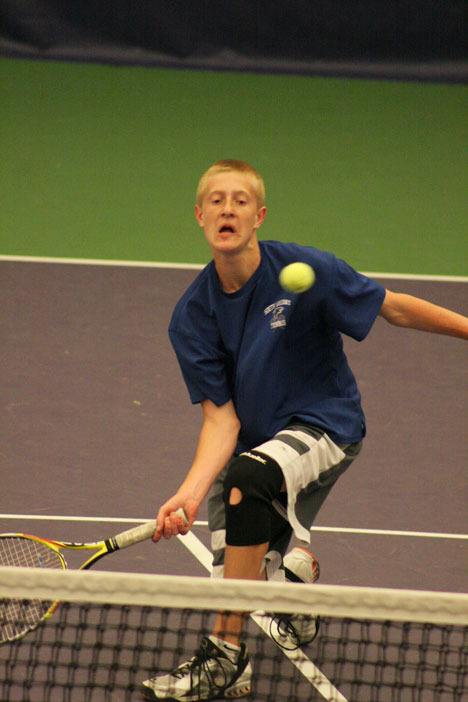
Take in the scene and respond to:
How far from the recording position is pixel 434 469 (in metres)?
6.07

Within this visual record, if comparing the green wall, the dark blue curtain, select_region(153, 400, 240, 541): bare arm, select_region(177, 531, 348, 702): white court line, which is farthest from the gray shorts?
the dark blue curtain

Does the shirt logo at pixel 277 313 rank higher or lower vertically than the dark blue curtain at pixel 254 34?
lower

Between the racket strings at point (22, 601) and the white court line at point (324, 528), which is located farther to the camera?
the white court line at point (324, 528)

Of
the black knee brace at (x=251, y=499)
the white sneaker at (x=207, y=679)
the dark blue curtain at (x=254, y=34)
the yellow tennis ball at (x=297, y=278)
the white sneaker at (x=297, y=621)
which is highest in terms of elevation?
the dark blue curtain at (x=254, y=34)

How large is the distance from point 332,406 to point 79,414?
2.07m

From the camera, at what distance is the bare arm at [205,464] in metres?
4.25

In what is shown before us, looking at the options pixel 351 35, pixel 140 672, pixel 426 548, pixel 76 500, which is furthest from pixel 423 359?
pixel 351 35

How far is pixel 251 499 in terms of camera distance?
13.8 feet

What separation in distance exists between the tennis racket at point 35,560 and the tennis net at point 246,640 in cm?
5

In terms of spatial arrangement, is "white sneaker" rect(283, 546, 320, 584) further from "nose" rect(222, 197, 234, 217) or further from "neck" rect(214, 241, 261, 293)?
"nose" rect(222, 197, 234, 217)

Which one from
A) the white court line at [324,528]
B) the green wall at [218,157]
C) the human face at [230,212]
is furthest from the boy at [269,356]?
the green wall at [218,157]

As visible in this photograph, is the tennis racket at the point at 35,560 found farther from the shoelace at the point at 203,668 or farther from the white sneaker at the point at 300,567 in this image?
the white sneaker at the point at 300,567

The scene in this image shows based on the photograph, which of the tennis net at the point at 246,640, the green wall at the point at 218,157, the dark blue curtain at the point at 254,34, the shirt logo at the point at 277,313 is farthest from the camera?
the dark blue curtain at the point at 254,34

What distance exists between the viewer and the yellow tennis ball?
14.4 ft
